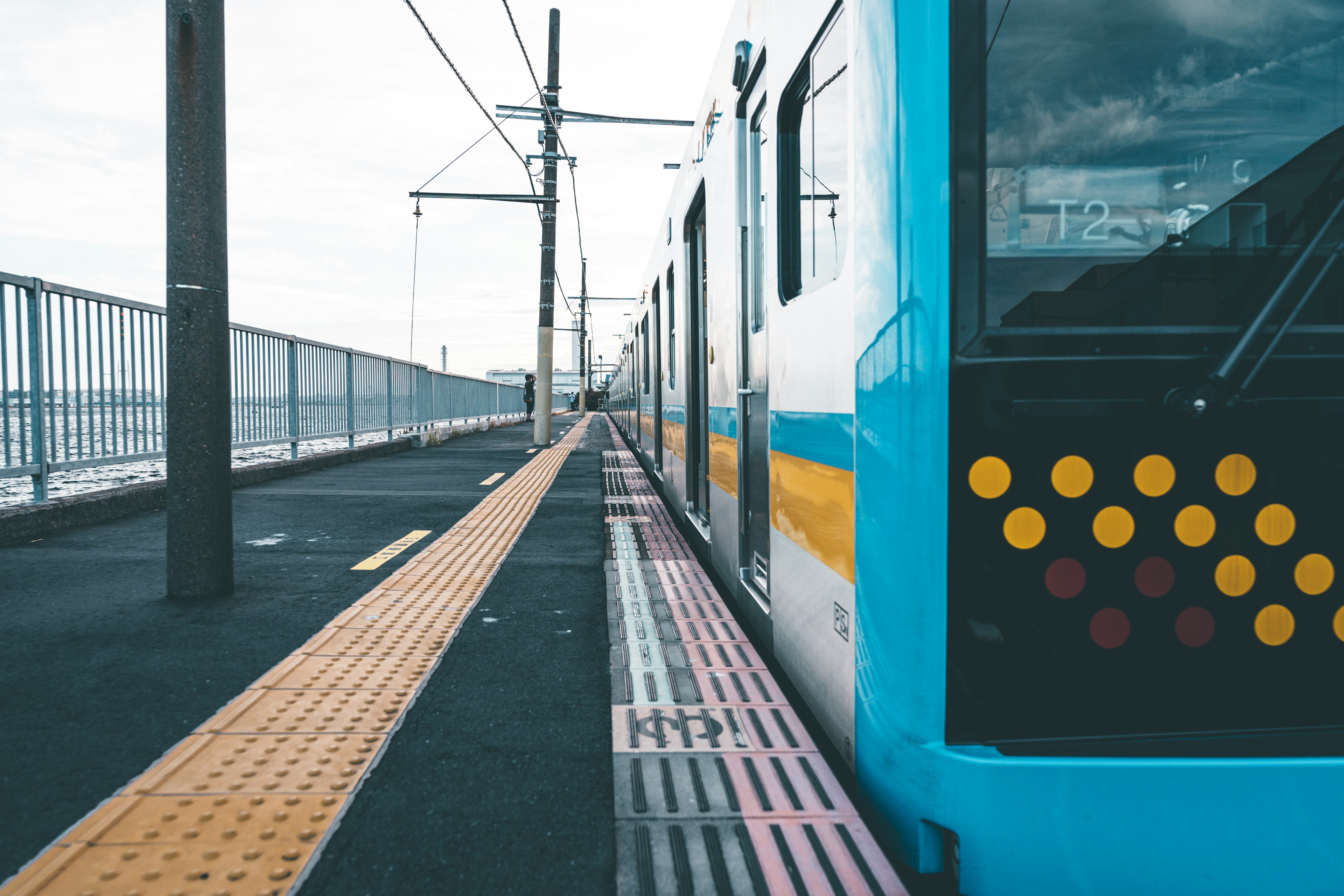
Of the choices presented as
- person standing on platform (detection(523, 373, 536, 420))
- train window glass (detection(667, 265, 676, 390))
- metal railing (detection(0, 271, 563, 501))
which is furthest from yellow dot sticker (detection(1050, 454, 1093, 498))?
person standing on platform (detection(523, 373, 536, 420))

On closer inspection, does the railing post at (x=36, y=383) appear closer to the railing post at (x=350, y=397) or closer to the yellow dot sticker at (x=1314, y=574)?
the railing post at (x=350, y=397)

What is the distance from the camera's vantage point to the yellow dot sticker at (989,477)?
1560 millimetres

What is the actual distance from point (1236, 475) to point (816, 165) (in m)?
1.33

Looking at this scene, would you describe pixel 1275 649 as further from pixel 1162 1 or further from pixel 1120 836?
pixel 1162 1

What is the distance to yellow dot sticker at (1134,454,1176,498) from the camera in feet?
5.10

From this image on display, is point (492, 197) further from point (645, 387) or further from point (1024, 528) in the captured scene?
point (1024, 528)

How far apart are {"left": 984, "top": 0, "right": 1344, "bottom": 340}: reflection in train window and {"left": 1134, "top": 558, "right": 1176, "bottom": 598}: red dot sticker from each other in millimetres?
458

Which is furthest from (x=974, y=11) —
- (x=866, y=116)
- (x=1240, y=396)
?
(x=1240, y=396)

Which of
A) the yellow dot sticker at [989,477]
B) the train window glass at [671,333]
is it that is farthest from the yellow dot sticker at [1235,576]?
the train window glass at [671,333]

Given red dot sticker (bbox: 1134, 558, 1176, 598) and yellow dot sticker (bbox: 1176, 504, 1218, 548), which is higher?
yellow dot sticker (bbox: 1176, 504, 1218, 548)

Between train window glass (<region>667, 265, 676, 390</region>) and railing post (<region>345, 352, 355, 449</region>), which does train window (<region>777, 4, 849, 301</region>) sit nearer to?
train window glass (<region>667, 265, 676, 390</region>)

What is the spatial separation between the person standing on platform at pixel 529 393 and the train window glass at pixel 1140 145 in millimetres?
28388

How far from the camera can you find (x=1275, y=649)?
158 cm

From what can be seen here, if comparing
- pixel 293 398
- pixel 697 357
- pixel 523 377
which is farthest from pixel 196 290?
pixel 523 377
